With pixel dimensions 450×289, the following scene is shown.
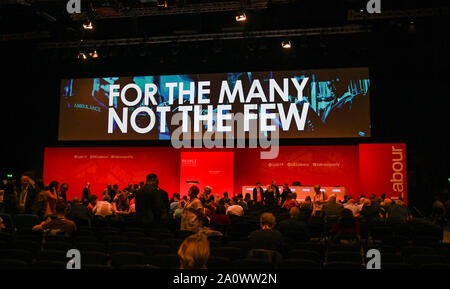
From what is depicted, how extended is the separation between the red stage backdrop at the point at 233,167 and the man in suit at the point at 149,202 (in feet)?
34.3

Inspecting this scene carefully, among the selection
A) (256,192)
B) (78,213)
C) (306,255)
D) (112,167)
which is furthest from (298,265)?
(112,167)

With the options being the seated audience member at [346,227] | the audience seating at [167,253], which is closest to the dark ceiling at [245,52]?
the seated audience member at [346,227]

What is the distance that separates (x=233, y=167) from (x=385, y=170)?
6.33m

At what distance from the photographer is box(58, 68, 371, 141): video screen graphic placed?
1681 centimetres

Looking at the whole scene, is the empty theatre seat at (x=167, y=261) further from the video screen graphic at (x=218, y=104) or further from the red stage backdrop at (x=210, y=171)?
the red stage backdrop at (x=210, y=171)

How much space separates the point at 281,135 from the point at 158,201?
10.5 meters

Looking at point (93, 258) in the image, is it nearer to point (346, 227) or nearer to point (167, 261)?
point (167, 261)

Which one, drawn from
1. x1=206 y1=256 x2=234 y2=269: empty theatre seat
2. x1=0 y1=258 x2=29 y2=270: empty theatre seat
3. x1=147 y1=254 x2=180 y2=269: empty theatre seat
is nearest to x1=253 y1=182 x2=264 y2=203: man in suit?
x1=147 y1=254 x2=180 y2=269: empty theatre seat

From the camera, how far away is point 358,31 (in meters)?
16.0

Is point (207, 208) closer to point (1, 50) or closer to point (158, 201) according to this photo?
point (158, 201)

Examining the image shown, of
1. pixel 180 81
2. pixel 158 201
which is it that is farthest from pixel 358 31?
pixel 158 201

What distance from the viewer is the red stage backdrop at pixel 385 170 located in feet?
51.8

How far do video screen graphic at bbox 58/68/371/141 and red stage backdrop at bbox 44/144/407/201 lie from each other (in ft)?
4.21

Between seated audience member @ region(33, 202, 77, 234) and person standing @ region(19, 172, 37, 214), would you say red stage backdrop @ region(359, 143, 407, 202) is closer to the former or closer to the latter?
person standing @ region(19, 172, 37, 214)
